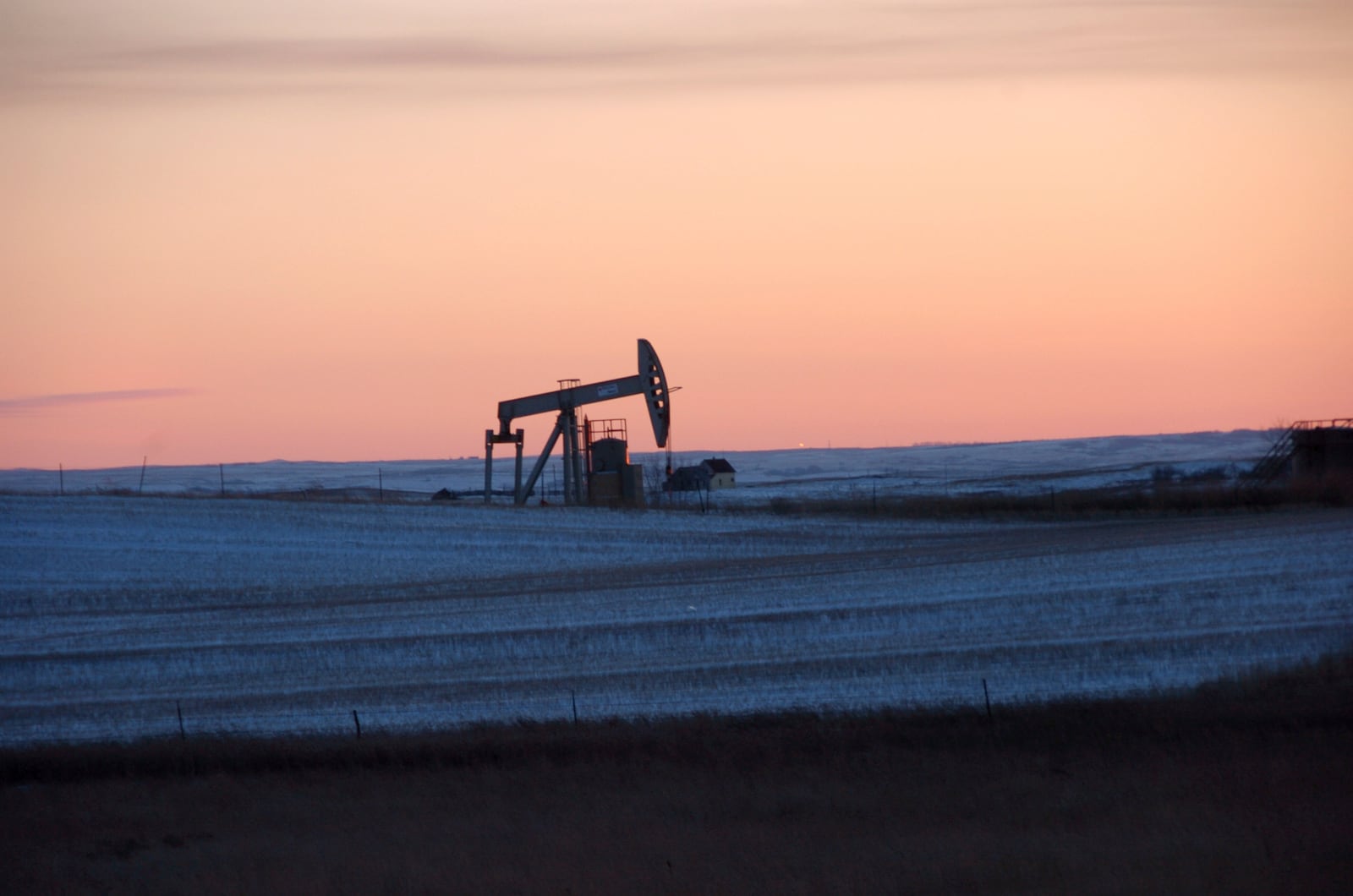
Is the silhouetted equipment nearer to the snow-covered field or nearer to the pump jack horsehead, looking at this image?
the snow-covered field

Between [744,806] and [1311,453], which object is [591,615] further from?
[1311,453]

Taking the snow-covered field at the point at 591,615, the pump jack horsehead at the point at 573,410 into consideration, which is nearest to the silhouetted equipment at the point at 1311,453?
the snow-covered field at the point at 591,615

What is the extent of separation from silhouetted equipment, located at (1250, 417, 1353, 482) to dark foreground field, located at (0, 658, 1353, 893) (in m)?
25.2

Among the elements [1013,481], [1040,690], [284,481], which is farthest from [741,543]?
[284,481]

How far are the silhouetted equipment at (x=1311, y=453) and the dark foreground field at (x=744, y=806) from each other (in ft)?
82.7

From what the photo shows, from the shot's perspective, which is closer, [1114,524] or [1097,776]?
[1097,776]

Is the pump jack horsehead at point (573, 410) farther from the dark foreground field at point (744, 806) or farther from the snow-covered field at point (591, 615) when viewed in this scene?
the dark foreground field at point (744, 806)

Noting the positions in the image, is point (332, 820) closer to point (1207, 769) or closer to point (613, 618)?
point (1207, 769)

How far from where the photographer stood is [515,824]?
895cm

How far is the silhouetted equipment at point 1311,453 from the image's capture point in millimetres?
34562

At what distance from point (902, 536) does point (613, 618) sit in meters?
11.6

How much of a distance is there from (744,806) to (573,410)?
81.4 ft

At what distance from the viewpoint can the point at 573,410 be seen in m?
33.5

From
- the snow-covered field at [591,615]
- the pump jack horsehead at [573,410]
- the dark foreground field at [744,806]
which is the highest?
the pump jack horsehead at [573,410]
